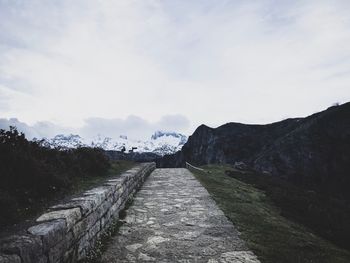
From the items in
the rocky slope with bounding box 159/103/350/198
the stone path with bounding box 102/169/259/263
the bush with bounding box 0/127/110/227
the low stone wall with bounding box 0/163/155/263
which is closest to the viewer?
the low stone wall with bounding box 0/163/155/263

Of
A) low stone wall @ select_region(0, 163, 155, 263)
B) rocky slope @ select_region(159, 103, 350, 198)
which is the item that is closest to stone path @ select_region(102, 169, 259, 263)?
low stone wall @ select_region(0, 163, 155, 263)

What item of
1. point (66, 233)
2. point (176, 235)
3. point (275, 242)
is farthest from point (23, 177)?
point (275, 242)

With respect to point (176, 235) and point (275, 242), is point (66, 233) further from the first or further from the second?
point (275, 242)

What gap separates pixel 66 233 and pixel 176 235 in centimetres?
288

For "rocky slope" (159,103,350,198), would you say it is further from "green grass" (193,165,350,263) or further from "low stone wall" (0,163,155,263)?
"low stone wall" (0,163,155,263)

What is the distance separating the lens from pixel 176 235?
6664 mm

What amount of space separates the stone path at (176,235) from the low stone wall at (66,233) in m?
0.48

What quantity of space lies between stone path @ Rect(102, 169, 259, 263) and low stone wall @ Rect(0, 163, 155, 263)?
48cm

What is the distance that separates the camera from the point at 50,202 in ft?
19.4

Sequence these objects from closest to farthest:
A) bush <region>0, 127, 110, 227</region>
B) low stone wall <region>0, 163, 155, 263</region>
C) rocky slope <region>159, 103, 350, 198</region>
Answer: low stone wall <region>0, 163, 155, 263</region> < bush <region>0, 127, 110, 227</region> < rocky slope <region>159, 103, 350, 198</region>

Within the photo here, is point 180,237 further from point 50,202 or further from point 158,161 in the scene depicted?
point 158,161

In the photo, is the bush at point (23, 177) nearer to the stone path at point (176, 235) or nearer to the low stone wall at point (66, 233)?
the low stone wall at point (66, 233)

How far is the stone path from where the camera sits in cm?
545

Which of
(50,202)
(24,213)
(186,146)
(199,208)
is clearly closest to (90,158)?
(199,208)
